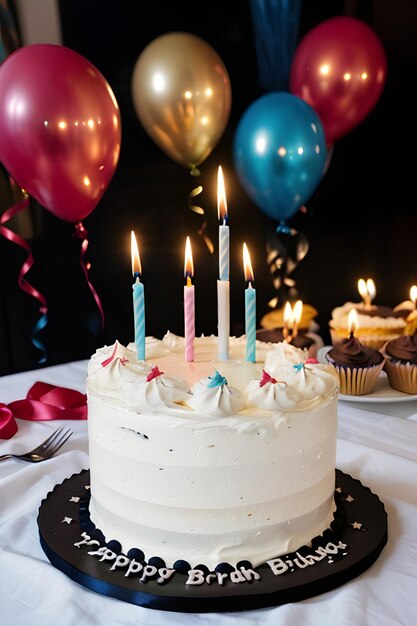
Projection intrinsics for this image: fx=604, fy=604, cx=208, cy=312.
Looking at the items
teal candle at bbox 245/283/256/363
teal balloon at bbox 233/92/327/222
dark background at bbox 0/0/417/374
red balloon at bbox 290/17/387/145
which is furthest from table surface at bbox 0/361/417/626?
red balloon at bbox 290/17/387/145

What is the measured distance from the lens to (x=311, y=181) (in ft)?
9.07

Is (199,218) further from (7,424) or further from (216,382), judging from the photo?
(216,382)

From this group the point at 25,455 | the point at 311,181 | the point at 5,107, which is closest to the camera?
the point at 25,455

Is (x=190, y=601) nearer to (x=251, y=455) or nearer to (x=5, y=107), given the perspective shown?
(x=251, y=455)

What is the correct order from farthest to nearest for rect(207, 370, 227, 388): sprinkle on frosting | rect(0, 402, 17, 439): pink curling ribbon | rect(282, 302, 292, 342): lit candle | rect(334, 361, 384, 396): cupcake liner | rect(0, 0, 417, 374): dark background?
rect(0, 0, 417, 374): dark background → rect(282, 302, 292, 342): lit candle → rect(334, 361, 384, 396): cupcake liner → rect(0, 402, 17, 439): pink curling ribbon → rect(207, 370, 227, 388): sprinkle on frosting

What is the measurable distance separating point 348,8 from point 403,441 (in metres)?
3.44

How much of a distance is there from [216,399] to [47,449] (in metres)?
0.73

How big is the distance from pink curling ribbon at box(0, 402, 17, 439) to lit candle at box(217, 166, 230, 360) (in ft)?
2.45

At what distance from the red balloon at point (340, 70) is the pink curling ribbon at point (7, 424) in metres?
2.18

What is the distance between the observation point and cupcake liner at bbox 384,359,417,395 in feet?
6.34

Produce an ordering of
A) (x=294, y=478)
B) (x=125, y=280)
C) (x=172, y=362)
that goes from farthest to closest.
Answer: (x=125, y=280) < (x=172, y=362) < (x=294, y=478)

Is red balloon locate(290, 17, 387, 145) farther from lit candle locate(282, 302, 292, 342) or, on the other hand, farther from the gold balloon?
lit candle locate(282, 302, 292, 342)

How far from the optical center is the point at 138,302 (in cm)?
121

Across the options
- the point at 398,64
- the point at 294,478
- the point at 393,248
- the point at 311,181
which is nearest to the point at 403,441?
the point at 294,478
